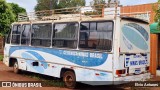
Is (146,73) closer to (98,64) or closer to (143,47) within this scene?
(143,47)

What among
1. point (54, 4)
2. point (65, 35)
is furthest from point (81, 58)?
point (54, 4)

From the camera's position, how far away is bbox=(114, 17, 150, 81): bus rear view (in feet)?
A: 34.5

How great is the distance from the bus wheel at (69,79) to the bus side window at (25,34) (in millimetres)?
3409

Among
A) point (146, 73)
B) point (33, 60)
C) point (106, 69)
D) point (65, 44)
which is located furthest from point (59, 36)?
point (146, 73)

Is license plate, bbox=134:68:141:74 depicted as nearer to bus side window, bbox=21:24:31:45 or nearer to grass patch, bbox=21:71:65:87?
grass patch, bbox=21:71:65:87

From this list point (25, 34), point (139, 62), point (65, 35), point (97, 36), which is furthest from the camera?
point (25, 34)

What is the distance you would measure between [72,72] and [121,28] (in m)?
2.90

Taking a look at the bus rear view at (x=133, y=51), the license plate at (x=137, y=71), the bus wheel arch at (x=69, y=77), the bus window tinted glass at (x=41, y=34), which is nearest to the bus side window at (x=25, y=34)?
the bus window tinted glass at (x=41, y=34)

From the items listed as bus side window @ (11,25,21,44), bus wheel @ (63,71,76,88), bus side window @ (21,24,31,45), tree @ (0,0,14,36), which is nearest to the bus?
bus wheel @ (63,71,76,88)

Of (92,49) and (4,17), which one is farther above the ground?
(4,17)

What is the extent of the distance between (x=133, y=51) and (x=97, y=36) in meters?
1.45

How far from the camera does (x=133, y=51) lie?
11086 mm

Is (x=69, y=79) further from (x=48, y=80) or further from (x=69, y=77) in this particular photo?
(x=48, y=80)

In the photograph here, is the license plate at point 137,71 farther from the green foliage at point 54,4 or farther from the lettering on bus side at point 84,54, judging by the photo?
the green foliage at point 54,4
